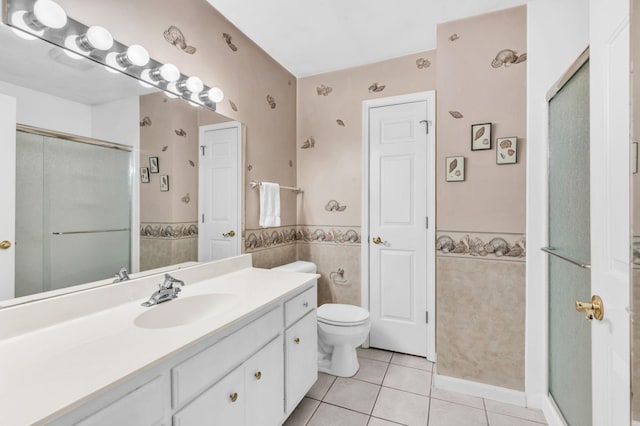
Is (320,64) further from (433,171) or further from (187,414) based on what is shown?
(187,414)

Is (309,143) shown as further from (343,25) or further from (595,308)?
(595,308)

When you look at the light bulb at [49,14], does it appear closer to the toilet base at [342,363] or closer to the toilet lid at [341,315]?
the toilet lid at [341,315]

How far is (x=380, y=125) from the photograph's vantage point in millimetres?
2564

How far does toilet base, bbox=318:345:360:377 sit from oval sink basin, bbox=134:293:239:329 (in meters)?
1.08

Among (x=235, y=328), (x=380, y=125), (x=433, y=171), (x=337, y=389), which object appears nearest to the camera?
(x=235, y=328)

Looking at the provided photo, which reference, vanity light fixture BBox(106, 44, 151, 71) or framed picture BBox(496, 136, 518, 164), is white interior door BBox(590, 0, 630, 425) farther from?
vanity light fixture BBox(106, 44, 151, 71)

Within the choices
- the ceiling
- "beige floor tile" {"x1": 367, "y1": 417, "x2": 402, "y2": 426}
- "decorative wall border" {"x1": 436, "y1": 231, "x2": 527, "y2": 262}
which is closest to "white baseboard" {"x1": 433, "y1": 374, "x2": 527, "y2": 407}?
"beige floor tile" {"x1": 367, "y1": 417, "x2": 402, "y2": 426}

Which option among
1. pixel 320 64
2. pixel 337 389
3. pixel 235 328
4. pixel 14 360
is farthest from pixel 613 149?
pixel 320 64

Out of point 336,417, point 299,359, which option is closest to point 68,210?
point 299,359

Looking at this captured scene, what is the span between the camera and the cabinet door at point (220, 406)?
3.21 feet

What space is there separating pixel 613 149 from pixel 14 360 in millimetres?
1732

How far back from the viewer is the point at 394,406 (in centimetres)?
185

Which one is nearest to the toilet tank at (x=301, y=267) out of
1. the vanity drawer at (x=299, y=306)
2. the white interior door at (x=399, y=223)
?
the white interior door at (x=399, y=223)

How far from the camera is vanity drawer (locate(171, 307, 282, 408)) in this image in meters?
0.95
